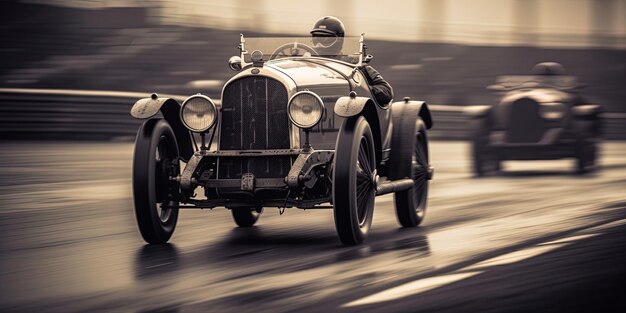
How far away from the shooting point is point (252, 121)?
896 centimetres

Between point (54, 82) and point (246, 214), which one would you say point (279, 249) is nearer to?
point (246, 214)

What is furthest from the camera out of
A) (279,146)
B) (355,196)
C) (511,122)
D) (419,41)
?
(419,41)

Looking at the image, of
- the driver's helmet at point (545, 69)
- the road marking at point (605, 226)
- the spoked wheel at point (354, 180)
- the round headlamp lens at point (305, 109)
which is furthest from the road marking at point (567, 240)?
the driver's helmet at point (545, 69)

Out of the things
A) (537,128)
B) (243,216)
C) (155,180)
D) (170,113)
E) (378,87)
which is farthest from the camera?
(537,128)

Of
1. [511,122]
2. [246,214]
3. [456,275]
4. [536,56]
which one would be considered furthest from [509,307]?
[536,56]

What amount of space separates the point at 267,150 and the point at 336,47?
196 cm

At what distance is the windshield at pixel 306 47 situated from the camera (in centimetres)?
1036

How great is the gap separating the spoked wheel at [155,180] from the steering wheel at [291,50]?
1.73 metres

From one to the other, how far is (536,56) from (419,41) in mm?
6803

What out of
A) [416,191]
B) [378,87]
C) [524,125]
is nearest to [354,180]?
[378,87]

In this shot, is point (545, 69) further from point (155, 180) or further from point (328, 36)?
point (155, 180)

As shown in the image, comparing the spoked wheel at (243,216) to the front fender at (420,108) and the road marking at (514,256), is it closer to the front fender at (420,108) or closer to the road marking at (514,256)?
the front fender at (420,108)

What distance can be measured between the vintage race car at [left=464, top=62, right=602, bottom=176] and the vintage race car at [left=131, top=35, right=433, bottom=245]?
6957 millimetres

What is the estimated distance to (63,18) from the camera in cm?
3697
